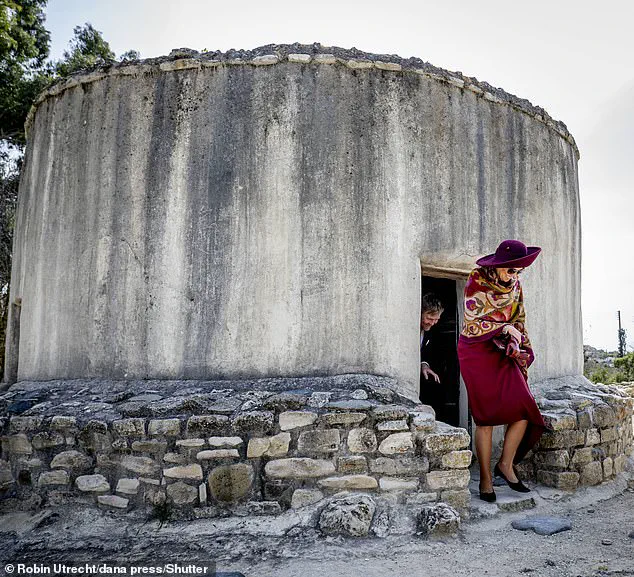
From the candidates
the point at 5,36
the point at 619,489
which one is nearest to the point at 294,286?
the point at 619,489

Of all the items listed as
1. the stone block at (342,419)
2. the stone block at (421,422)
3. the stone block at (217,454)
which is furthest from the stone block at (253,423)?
the stone block at (421,422)

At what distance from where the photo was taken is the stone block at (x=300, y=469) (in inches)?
167

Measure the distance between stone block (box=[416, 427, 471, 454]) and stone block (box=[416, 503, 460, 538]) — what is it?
367mm

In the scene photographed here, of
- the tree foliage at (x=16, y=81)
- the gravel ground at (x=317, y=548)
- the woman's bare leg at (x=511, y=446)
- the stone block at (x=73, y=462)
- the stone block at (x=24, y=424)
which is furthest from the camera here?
the tree foliage at (x=16, y=81)

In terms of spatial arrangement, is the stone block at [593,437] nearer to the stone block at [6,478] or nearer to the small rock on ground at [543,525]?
the small rock on ground at [543,525]

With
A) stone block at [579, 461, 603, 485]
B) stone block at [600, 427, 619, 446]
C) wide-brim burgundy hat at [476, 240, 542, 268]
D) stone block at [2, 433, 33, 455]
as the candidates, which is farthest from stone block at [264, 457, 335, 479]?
stone block at [600, 427, 619, 446]

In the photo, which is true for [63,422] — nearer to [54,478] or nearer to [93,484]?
[54,478]

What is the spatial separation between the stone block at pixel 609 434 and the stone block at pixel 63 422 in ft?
13.4

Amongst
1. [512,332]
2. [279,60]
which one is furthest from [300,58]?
[512,332]

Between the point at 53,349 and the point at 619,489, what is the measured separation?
4.71 m

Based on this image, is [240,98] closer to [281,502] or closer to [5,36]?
[281,502]

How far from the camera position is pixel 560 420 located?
5.11 metres

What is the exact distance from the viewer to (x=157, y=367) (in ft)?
16.0

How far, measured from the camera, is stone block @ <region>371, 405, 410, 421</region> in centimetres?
431
